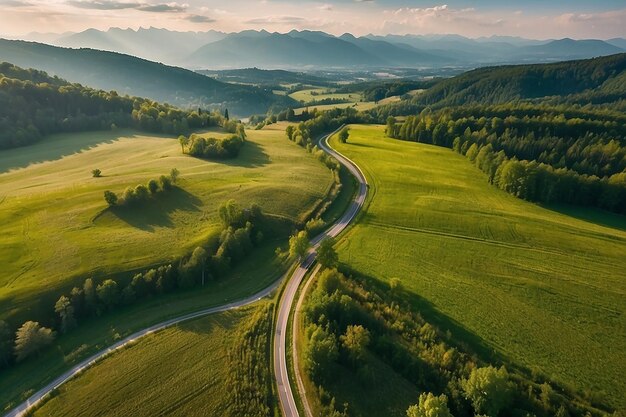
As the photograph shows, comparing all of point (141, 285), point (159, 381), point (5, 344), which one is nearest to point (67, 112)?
point (141, 285)

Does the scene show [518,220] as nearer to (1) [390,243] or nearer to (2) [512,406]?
(1) [390,243]

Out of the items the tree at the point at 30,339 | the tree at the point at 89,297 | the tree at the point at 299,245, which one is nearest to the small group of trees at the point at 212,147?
the tree at the point at 299,245

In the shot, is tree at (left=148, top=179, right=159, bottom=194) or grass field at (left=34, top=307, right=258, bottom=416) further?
tree at (left=148, top=179, right=159, bottom=194)

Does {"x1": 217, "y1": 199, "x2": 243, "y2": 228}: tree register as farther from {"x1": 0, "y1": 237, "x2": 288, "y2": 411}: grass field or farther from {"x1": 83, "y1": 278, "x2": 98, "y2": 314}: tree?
{"x1": 83, "y1": 278, "x2": 98, "y2": 314}: tree

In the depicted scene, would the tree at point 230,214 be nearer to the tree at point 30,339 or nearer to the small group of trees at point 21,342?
the tree at point 30,339

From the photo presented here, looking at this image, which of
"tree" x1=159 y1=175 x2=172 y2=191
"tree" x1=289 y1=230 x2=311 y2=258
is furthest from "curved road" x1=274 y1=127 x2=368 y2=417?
"tree" x1=159 y1=175 x2=172 y2=191

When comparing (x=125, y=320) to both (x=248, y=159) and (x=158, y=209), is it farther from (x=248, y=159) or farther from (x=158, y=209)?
(x=248, y=159)
